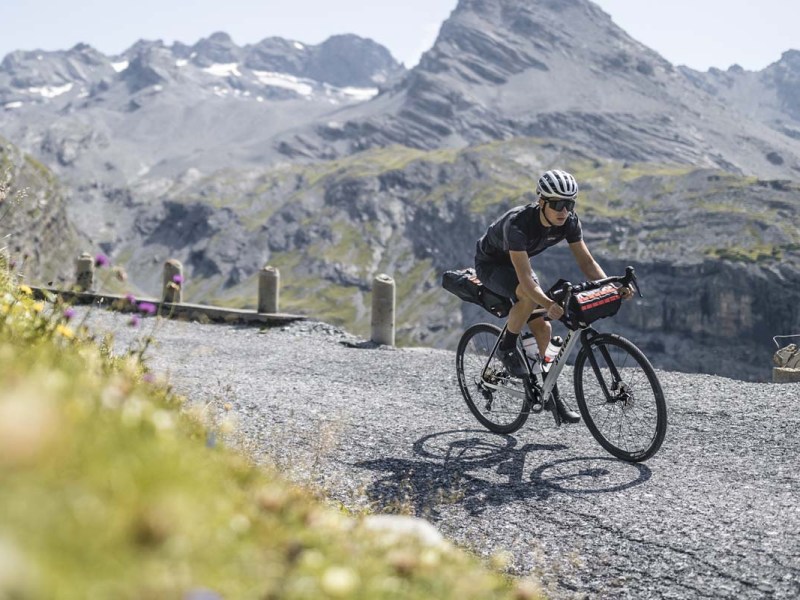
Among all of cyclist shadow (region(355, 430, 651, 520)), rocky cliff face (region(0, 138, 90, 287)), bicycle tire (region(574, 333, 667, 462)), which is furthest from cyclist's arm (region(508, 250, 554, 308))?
rocky cliff face (region(0, 138, 90, 287))

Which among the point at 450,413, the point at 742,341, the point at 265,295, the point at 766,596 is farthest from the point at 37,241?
the point at 742,341

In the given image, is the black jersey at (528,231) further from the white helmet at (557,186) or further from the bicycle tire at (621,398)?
the bicycle tire at (621,398)

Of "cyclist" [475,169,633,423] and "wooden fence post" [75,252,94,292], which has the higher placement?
"cyclist" [475,169,633,423]

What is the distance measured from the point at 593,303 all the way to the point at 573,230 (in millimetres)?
935

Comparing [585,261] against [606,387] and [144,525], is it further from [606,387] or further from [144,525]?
[144,525]

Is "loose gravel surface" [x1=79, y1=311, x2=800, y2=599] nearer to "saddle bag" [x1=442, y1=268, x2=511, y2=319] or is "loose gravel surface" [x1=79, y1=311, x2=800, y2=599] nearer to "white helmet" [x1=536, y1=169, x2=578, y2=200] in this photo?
"saddle bag" [x1=442, y1=268, x2=511, y2=319]

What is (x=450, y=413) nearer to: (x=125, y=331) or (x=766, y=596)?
(x=766, y=596)

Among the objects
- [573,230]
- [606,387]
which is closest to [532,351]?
[606,387]

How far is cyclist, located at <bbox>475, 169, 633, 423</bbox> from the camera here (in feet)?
24.5

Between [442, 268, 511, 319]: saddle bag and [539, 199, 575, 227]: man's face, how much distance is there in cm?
113

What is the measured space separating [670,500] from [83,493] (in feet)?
19.2

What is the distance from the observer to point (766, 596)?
4.91 m

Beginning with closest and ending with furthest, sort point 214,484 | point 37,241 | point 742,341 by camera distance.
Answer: point 214,484, point 37,241, point 742,341

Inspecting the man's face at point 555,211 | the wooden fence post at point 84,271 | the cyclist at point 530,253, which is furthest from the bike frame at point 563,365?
the wooden fence post at point 84,271
